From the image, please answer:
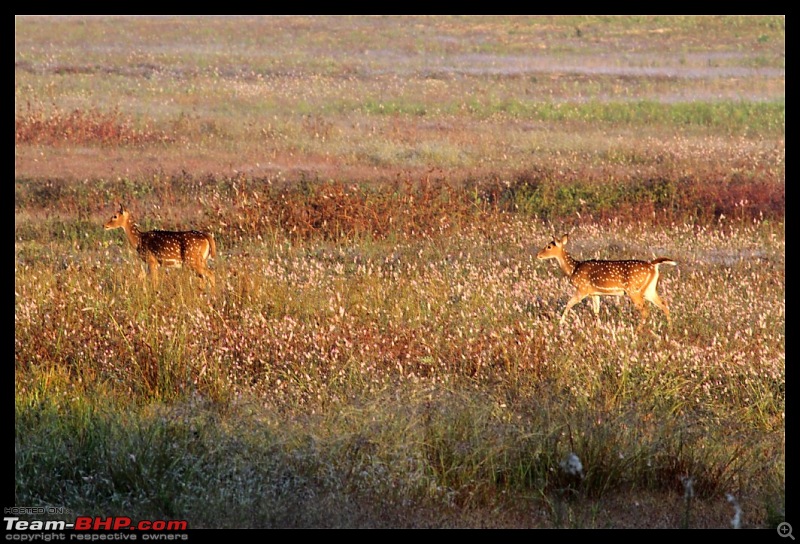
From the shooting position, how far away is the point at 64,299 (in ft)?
34.6

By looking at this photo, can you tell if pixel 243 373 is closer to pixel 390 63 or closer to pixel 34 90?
pixel 34 90

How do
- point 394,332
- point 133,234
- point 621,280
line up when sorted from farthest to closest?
point 133,234, point 621,280, point 394,332

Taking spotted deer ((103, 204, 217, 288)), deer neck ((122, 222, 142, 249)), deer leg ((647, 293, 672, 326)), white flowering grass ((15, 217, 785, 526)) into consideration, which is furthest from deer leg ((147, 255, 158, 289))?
deer leg ((647, 293, 672, 326))

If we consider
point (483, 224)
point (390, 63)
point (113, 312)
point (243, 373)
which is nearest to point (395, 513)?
point (243, 373)

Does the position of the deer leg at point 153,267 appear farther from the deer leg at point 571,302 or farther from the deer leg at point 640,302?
the deer leg at point 640,302

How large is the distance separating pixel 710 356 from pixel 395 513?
3.80 metres

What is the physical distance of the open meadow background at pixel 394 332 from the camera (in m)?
7.07

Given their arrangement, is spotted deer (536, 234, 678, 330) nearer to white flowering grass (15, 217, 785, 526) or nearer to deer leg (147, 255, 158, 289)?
white flowering grass (15, 217, 785, 526)

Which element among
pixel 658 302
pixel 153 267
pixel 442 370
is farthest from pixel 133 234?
pixel 658 302

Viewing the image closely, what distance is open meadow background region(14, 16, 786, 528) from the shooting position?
7.07 m

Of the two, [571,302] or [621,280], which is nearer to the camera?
[571,302]

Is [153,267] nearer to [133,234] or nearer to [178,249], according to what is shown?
[178,249]

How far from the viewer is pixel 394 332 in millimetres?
10016

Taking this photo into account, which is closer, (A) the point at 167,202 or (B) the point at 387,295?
(B) the point at 387,295
